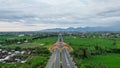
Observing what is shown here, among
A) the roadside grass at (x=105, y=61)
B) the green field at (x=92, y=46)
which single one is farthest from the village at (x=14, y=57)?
the roadside grass at (x=105, y=61)

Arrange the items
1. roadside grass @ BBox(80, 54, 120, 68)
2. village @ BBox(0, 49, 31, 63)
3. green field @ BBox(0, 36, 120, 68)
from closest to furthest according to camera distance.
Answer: roadside grass @ BBox(80, 54, 120, 68) < green field @ BBox(0, 36, 120, 68) < village @ BBox(0, 49, 31, 63)

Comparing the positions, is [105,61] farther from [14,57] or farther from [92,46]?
[92,46]

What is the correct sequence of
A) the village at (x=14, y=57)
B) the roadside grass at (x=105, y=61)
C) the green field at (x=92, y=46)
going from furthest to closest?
the village at (x=14, y=57)
the green field at (x=92, y=46)
the roadside grass at (x=105, y=61)

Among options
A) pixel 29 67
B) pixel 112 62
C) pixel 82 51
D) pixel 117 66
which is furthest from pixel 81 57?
pixel 29 67

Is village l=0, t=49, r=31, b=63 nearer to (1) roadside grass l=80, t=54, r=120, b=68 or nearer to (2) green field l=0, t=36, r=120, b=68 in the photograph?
(2) green field l=0, t=36, r=120, b=68

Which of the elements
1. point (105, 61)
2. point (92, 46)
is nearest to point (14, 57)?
point (105, 61)

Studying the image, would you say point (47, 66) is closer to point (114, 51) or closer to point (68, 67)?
point (68, 67)

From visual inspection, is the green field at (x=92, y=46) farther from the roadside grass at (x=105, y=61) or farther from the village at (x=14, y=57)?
the village at (x=14, y=57)

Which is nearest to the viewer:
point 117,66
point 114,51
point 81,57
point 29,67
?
point 29,67

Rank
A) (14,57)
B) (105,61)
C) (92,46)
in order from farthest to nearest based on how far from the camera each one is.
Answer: (92,46), (14,57), (105,61)

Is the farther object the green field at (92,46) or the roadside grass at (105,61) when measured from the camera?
the green field at (92,46)

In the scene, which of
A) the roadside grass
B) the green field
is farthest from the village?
the roadside grass
